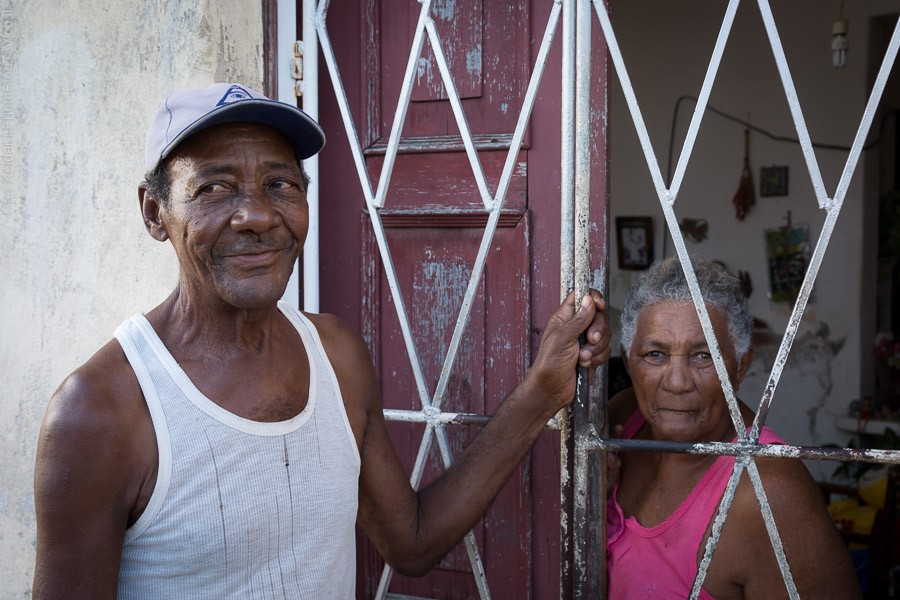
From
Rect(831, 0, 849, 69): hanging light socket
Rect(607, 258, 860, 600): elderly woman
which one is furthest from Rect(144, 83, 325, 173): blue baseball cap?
Rect(831, 0, 849, 69): hanging light socket

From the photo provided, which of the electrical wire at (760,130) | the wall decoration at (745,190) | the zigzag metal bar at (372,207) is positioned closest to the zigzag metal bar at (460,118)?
the zigzag metal bar at (372,207)

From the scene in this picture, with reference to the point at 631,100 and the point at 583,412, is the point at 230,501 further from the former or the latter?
the point at 631,100

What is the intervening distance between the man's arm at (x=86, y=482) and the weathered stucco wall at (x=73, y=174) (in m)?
0.86

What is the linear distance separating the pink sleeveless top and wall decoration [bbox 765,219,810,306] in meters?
3.80

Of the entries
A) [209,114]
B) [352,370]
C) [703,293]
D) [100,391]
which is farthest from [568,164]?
[100,391]

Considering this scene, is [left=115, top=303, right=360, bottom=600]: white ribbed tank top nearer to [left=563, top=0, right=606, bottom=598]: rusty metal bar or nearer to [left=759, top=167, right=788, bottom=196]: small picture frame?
[left=563, top=0, right=606, bottom=598]: rusty metal bar

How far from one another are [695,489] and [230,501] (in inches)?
41.8

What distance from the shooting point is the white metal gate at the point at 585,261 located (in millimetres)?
1654

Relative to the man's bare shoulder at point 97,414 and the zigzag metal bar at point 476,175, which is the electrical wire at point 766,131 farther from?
the man's bare shoulder at point 97,414

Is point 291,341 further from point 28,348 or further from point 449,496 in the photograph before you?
point 28,348

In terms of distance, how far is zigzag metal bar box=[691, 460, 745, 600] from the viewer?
1.72m

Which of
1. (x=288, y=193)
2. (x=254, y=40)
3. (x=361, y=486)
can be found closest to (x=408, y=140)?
(x=254, y=40)

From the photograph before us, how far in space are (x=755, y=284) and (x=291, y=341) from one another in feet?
14.8

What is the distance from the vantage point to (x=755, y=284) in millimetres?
5480
